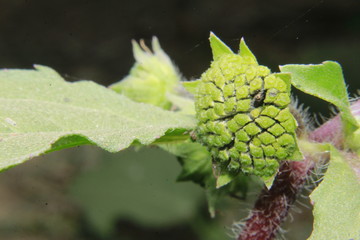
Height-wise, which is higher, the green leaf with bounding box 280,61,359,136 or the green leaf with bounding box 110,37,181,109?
the green leaf with bounding box 110,37,181,109

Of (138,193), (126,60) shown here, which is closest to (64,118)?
(138,193)

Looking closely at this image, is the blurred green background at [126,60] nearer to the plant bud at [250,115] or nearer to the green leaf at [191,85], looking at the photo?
the green leaf at [191,85]

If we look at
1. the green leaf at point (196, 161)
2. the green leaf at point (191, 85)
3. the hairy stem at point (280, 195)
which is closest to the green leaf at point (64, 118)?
the green leaf at point (191, 85)

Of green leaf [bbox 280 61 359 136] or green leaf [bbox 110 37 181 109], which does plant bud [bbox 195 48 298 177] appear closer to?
green leaf [bbox 280 61 359 136]

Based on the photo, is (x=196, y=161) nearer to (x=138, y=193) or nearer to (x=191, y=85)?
(x=191, y=85)

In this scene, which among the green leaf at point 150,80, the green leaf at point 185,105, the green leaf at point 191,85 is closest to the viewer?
the green leaf at point 191,85

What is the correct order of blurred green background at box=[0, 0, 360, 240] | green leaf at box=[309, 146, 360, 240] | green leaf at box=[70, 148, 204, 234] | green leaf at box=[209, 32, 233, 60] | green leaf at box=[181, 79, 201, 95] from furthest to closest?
blurred green background at box=[0, 0, 360, 240]
green leaf at box=[70, 148, 204, 234]
green leaf at box=[181, 79, 201, 95]
green leaf at box=[209, 32, 233, 60]
green leaf at box=[309, 146, 360, 240]

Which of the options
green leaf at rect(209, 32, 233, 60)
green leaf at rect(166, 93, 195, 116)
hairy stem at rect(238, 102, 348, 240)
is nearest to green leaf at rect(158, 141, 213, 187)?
green leaf at rect(166, 93, 195, 116)
